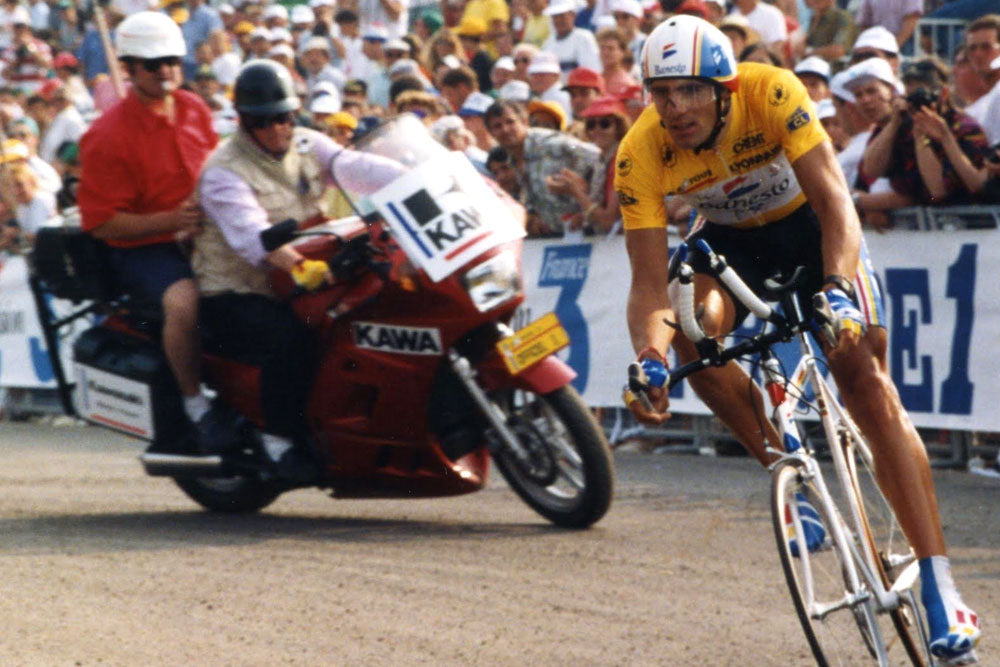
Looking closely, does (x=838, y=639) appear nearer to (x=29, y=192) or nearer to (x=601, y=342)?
(x=601, y=342)

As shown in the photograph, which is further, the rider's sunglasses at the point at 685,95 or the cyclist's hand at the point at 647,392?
the rider's sunglasses at the point at 685,95

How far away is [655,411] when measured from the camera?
497 centimetres

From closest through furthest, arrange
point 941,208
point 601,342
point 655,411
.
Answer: point 655,411, point 941,208, point 601,342

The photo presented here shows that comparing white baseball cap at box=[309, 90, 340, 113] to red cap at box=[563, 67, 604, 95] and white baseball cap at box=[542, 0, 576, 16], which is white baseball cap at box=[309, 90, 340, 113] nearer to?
white baseball cap at box=[542, 0, 576, 16]

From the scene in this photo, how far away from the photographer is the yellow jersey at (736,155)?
5.59 metres

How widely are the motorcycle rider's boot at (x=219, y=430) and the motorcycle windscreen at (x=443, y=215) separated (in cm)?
131

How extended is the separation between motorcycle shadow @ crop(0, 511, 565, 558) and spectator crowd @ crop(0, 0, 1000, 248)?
1.49m

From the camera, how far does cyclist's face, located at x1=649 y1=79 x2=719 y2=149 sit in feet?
17.7

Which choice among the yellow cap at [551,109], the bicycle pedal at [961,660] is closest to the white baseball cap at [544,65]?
the yellow cap at [551,109]

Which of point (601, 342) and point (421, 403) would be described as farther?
point (601, 342)

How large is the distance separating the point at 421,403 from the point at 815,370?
9.74 feet

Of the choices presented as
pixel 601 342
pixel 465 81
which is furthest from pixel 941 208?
pixel 465 81

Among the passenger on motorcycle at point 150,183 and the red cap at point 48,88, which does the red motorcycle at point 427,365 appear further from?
the red cap at point 48,88

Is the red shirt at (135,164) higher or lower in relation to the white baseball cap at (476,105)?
higher
